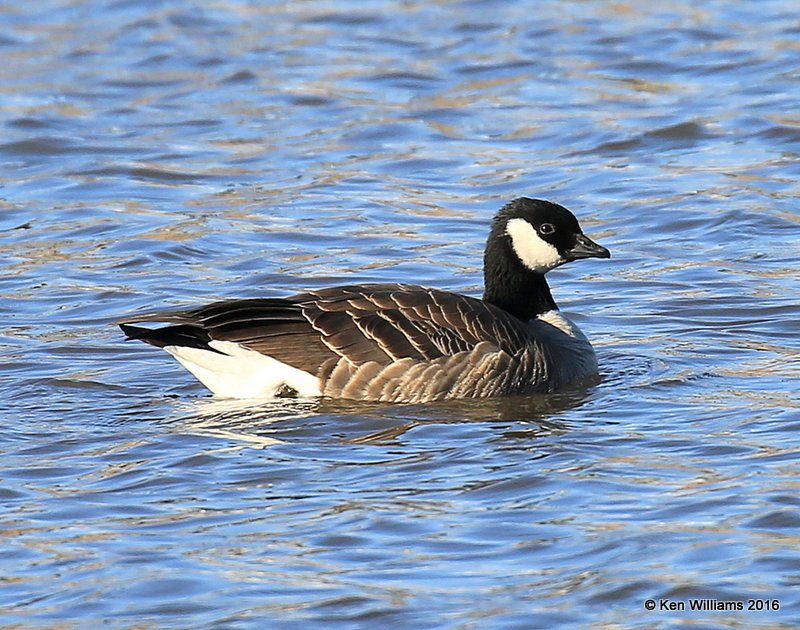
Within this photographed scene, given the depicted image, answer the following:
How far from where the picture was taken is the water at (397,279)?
24.8 ft

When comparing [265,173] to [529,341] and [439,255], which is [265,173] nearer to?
[439,255]

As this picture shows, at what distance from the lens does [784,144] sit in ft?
55.5

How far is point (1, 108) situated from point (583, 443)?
11.5m

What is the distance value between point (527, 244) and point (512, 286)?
31 cm

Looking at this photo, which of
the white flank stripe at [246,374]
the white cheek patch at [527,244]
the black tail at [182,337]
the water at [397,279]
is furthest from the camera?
the white cheek patch at [527,244]

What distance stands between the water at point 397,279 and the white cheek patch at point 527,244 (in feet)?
2.70

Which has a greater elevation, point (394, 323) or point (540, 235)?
point (540, 235)

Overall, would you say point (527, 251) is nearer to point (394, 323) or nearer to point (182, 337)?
point (394, 323)

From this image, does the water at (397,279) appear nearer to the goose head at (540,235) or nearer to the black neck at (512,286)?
the black neck at (512,286)

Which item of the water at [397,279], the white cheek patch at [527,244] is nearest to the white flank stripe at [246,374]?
the water at [397,279]

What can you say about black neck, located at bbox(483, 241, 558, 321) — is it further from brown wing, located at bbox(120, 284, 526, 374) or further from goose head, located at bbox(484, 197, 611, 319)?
brown wing, located at bbox(120, 284, 526, 374)

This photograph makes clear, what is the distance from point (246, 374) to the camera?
10352 millimetres

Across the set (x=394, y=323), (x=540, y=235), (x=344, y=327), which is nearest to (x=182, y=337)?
(x=344, y=327)

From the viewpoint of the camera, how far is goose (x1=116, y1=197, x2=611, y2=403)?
10242 mm
